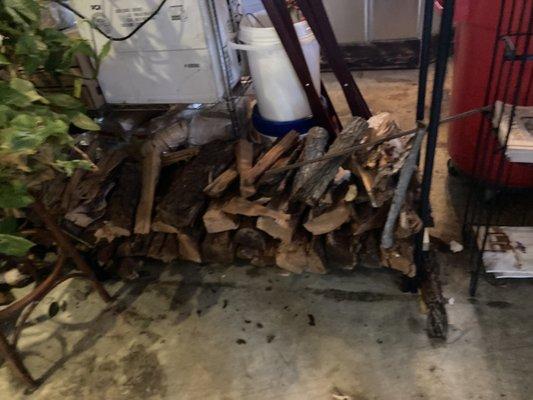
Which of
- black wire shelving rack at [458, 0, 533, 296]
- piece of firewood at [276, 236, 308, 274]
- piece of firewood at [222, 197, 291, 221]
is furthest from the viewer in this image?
piece of firewood at [276, 236, 308, 274]

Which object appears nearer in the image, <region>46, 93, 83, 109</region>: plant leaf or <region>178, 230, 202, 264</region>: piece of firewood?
<region>46, 93, 83, 109</region>: plant leaf

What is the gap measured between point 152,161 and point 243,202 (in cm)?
39

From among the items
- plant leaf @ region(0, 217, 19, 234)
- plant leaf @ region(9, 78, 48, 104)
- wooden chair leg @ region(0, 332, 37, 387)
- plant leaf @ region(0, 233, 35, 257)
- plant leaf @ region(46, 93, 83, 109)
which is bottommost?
wooden chair leg @ region(0, 332, 37, 387)

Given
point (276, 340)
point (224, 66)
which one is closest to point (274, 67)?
point (224, 66)

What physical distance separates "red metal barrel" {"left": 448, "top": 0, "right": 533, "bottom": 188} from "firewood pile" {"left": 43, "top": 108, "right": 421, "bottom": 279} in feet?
1.10

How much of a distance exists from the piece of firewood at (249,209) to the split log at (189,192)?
11 cm

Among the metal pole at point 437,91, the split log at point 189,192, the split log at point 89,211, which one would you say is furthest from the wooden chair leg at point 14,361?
the metal pole at point 437,91

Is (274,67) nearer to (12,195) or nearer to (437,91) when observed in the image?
(437,91)

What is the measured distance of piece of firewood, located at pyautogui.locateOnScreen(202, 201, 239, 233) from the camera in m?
1.36

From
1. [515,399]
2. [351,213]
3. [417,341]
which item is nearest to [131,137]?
[351,213]

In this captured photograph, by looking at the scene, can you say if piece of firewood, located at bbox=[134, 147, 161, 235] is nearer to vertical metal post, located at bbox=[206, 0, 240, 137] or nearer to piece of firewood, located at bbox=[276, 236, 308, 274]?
vertical metal post, located at bbox=[206, 0, 240, 137]

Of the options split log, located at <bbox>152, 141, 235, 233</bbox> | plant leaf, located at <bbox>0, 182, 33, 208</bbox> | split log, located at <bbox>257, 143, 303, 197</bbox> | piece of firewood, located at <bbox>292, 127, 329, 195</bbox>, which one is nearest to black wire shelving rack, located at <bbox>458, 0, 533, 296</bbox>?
piece of firewood, located at <bbox>292, 127, 329, 195</bbox>

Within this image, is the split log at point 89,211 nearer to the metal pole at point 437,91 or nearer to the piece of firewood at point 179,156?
the piece of firewood at point 179,156

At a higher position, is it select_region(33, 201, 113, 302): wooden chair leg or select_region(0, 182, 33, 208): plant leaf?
select_region(0, 182, 33, 208): plant leaf
